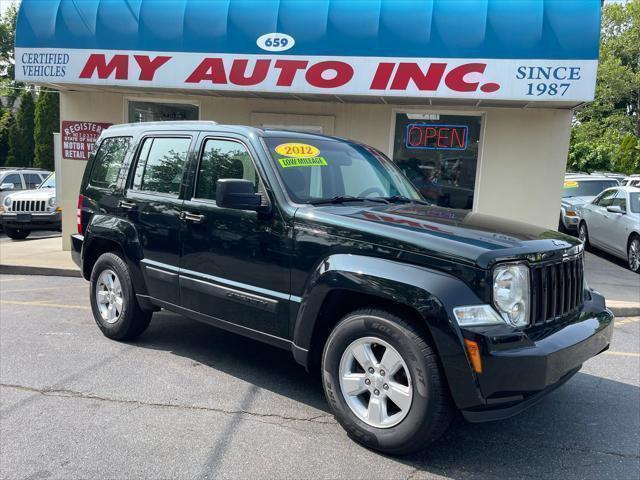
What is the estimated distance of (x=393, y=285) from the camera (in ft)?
10.5

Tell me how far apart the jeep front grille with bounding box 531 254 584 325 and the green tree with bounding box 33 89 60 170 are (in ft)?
101

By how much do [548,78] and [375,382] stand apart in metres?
6.24

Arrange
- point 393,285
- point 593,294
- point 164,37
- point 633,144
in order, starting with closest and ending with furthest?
point 393,285 < point 593,294 < point 164,37 < point 633,144

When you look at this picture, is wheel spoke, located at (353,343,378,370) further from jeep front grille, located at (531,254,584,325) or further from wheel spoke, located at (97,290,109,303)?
wheel spoke, located at (97,290,109,303)

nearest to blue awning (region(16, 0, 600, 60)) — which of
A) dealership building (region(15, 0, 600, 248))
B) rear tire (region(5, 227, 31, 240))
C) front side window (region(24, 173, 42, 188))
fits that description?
dealership building (region(15, 0, 600, 248))

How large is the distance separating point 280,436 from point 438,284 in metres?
1.45

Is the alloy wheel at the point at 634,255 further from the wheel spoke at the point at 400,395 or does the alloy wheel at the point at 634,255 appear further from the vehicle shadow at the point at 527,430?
the wheel spoke at the point at 400,395

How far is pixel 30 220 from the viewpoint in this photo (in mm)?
13359

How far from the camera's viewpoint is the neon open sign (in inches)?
371

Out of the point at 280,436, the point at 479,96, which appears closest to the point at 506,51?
the point at 479,96

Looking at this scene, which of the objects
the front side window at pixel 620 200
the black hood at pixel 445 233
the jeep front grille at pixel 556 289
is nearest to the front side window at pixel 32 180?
the black hood at pixel 445 233

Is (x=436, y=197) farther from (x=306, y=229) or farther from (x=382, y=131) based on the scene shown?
(x=306, y=229)

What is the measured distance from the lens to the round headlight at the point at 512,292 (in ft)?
9.96

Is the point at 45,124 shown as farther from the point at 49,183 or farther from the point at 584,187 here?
the point at 584,187
